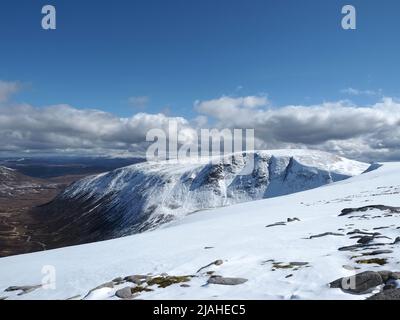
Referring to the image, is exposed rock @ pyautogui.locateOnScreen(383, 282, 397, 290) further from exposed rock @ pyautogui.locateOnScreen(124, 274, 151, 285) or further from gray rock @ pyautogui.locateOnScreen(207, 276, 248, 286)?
exposed rock @ pyautogui.locateOnScreen(124, 274, 151, 285)

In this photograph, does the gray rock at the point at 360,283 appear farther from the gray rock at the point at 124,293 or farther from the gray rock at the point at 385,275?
the gray rock at the point at 124,293

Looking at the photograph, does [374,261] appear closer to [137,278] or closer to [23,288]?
[137,278]

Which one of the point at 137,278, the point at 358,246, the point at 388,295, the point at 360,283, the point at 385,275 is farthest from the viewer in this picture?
the point at 358,246

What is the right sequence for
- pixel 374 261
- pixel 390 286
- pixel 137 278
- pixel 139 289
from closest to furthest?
pixel 390 286, pixel 374 261, pixel 139 289, pixel 137 278

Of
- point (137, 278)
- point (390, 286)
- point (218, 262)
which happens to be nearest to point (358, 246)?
point (390, 286)

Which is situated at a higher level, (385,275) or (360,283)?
(385,275)

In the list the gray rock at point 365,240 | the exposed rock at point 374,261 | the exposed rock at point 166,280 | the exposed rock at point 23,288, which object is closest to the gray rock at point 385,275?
the exposed rock at point 374,261

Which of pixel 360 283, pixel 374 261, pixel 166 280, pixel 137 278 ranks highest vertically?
pixel 374 261
